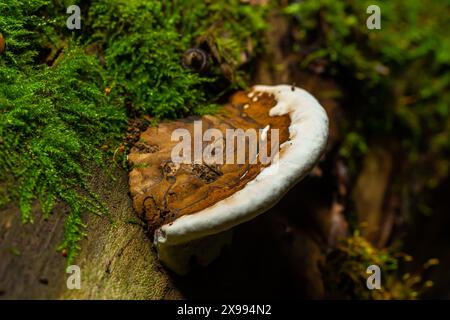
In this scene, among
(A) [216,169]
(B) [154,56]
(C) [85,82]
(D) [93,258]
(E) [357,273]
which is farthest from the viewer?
(E) [357,273]

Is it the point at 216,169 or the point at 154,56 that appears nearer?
the point at 216,169

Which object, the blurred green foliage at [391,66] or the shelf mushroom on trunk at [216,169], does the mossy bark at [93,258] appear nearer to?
the shelf mushroom on trunk at [216,169]

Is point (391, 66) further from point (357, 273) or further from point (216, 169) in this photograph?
point (216, 169)

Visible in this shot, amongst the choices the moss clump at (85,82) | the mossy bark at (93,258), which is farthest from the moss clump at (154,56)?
the mossy bark at (93,258)

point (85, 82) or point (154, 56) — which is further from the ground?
point (154, 56)

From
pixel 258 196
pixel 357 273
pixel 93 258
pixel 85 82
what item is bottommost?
pixel 357 273

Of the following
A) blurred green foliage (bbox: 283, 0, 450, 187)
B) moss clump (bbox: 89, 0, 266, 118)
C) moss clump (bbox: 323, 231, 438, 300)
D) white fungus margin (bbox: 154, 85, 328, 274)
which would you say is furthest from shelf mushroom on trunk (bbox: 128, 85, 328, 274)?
blurred green foliage (bbox: 283, 0, 450, 187)

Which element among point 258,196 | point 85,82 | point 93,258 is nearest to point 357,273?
point 258,196
